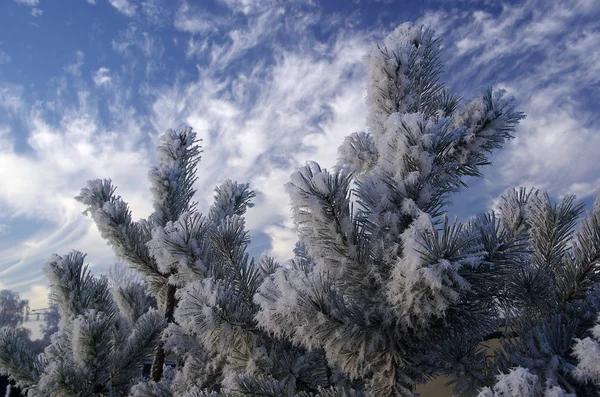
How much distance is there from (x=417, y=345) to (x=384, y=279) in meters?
0.31

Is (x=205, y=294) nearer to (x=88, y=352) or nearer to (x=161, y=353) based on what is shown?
(x=88, y=352)

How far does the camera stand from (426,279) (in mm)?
1256

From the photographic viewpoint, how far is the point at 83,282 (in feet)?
9.11

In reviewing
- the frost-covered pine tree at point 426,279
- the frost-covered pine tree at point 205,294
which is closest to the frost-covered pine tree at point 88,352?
the frost-covered pine tree at point 205,294

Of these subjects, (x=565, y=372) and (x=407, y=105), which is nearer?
(x=565, y=372)

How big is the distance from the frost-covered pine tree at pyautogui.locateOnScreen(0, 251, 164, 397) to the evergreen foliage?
25 mm

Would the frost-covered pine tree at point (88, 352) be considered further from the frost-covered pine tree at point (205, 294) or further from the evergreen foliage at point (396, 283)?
the frost-covered pine tree at point (205, 294)

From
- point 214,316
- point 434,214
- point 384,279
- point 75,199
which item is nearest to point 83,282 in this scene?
point 75,199

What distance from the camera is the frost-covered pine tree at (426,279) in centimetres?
138

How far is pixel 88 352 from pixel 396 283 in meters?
2.02

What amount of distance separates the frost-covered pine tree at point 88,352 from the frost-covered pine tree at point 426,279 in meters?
1.46

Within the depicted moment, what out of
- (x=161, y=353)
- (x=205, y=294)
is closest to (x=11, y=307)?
(x=161, y=353)

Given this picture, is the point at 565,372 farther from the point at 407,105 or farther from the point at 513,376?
the point at 407,105

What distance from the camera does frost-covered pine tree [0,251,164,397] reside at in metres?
2.49
